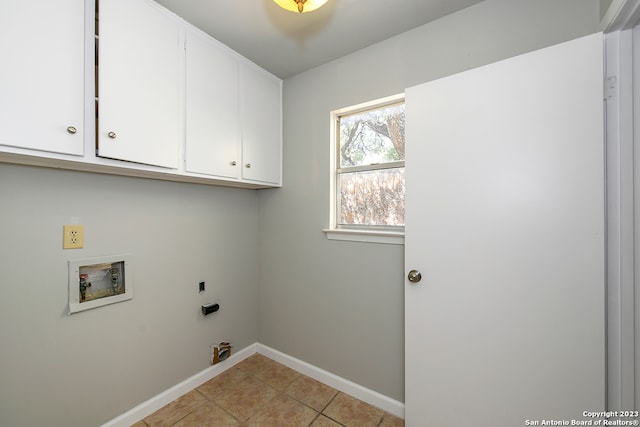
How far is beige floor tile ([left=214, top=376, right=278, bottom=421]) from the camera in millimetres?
1656

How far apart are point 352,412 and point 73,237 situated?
195cm

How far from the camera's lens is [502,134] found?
118cm

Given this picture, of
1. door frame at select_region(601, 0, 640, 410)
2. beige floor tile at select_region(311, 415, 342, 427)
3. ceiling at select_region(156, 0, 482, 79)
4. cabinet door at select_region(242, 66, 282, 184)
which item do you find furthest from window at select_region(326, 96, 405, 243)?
beige floor tile at select_region(311, 415, 342, 427)

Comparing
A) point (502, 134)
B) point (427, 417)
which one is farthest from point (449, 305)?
point (502, 134)

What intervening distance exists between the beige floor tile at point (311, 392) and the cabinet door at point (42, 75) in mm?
1938

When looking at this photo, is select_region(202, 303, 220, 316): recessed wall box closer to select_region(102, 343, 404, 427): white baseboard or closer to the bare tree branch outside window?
select_region(102, 343, 404, 427): white baseboard

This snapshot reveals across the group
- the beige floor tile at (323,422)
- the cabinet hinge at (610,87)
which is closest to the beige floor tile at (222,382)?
the beige floor tile at (323,422)

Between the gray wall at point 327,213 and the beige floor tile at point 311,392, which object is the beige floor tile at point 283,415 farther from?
the gray wall at point 327,213

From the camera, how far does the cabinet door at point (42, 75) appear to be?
951mm

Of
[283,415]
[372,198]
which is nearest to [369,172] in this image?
[372,198]

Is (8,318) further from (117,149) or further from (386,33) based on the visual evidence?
(386,33)

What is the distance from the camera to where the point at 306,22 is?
1532 millimetres

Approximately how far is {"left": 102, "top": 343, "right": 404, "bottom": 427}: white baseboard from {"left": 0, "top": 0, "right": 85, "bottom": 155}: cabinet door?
1568 millimetres

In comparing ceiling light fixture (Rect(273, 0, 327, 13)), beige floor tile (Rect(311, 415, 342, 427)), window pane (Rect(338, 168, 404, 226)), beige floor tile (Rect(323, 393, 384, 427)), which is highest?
ceiling light fixture (Rect(273, 0, 327, 13))
